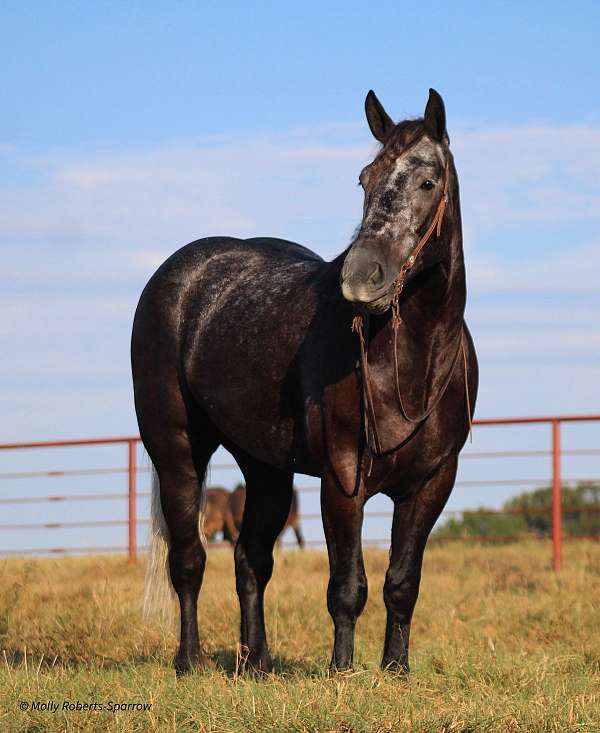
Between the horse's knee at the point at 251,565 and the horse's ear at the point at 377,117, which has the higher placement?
the horse's ear at the point at 377,117

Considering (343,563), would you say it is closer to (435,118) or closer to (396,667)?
(396,667)

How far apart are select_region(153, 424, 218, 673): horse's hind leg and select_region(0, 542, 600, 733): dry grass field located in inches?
17.0

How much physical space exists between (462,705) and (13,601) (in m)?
4.64

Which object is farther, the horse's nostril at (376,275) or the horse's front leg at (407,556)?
the horse's front leg at (407,556)

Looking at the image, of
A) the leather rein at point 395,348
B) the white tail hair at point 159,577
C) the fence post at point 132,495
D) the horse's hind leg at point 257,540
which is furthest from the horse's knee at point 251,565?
the fence post at point 132,495

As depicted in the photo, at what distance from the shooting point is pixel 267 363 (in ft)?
18.2

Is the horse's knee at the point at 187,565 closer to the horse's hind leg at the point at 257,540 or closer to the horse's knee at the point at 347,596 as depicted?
the horse's hind leg at the point at 257,540

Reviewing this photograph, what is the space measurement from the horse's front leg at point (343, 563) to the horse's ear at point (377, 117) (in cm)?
151

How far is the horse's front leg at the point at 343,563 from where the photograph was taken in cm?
482

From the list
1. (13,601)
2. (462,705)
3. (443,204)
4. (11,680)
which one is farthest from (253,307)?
(13,601)

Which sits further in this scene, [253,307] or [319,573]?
[319,573]

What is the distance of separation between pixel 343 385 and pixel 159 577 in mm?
2160

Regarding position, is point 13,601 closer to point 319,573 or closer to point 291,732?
point 319,573

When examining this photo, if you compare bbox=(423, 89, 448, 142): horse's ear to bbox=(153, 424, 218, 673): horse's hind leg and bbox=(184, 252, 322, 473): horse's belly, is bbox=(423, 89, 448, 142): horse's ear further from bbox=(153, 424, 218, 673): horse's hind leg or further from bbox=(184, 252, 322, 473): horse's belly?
bbox=(153, 424, 218, 673): horse's hind leg
